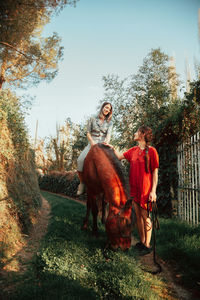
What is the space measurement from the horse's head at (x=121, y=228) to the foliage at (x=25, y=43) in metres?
5.98

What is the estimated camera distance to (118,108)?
10117mm

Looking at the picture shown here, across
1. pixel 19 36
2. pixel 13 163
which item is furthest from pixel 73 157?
pixel 13 163

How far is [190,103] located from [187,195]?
2318 mm

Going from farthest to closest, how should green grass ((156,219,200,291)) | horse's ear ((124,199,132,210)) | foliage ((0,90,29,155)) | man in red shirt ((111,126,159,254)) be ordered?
foliage ((0,90,29,155)) → man in red shirt ((111,126,159,254)) → green grass ((156,219,200,291)) → horse's ear ((124,199,132,210))

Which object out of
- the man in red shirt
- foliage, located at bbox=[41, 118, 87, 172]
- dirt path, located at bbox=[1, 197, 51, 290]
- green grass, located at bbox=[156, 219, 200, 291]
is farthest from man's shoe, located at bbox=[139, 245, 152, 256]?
foliage, located at bbox=[41, 118, 87, 172]

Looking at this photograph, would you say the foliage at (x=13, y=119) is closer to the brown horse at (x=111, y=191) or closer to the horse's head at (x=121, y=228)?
the brown horse at (x=111, y=191)

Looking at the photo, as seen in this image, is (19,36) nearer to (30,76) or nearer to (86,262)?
(30,76)

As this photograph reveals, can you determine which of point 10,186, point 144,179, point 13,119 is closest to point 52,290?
point 144,179

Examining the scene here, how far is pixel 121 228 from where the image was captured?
8.84 ft

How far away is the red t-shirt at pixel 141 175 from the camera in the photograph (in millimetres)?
3480

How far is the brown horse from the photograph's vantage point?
272cm

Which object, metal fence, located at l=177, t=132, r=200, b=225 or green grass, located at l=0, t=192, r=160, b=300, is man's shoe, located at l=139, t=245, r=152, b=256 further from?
metal fence, located at l=177, t=132, r=200, b=225

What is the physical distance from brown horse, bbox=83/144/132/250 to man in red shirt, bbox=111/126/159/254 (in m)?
0.38

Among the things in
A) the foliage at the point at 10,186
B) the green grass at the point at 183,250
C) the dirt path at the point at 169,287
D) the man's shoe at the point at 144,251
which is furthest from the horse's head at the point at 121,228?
the foliage at the point at 10,186
